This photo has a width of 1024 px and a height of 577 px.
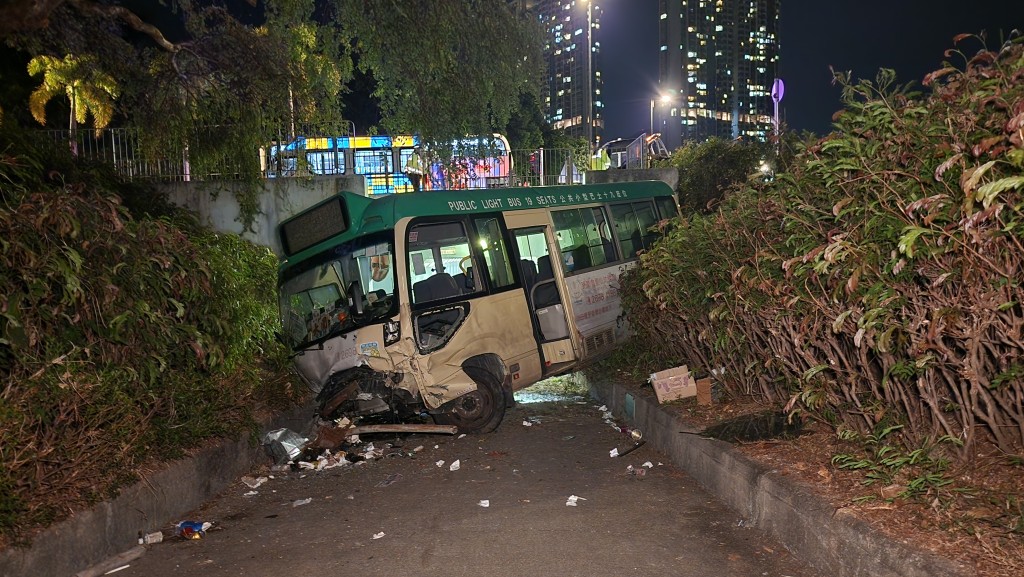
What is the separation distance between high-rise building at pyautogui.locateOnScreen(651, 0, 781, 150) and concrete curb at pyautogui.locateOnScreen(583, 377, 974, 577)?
132 meters

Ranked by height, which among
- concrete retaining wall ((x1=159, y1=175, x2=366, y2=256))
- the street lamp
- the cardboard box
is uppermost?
the street lamp

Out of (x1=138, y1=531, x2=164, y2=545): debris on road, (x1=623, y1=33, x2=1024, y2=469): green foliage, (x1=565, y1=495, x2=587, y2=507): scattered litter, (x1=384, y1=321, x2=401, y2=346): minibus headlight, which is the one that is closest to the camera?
(x1=623, y1=33, x2=1024, y2=469): green foliage

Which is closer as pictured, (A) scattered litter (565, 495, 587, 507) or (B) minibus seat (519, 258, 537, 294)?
(A) scattered litter (565, 495, 587, 507)

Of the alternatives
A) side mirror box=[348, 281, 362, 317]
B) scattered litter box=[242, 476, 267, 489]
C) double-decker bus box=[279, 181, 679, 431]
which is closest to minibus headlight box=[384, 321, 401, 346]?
double-decker bus box=[279, 181, 679, 431]

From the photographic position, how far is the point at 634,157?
83.0ft

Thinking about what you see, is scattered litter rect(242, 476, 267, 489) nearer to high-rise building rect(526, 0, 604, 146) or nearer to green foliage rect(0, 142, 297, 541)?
green foliage rect(0, 142, 297, 541)

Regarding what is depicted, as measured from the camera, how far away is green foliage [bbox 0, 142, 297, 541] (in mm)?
4883

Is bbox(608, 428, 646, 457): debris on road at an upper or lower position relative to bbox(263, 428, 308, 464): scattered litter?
lower

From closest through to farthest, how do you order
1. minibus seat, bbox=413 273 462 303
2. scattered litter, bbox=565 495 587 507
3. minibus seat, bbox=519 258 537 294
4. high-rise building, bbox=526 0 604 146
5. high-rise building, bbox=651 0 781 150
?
scattered litter, bbox=565 495 587 507 → minibus seat, bbox=413 273 462 303 → minibus seat, bbox=519 258 537 294 → high-rise building, bbox=526 0 604 146 → high-rise building, bbox=651 0 781 150

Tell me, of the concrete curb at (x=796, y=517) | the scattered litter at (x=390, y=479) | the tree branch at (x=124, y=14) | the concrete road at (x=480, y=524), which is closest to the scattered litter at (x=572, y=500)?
the concrete road at (x=480, y=524)

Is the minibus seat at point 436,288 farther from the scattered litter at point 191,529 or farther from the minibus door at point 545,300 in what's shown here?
the scattered litter at point 191,529

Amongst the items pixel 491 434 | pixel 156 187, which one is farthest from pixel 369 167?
pixel 491 434

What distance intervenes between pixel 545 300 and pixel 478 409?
2.08 meters

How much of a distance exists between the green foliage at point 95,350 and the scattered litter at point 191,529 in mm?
532
